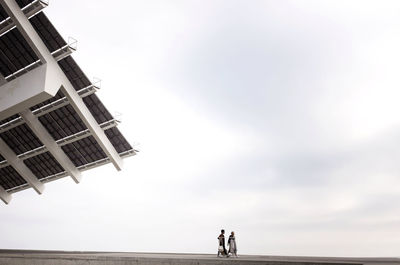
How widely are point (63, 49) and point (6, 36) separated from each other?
128 inches

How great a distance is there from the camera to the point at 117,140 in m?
25.2

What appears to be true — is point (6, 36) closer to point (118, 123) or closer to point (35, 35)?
point (35, 35)

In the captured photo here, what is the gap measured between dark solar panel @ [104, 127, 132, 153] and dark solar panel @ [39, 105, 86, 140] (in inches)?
64.3

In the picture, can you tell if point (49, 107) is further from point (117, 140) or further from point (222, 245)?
point (222, 245)

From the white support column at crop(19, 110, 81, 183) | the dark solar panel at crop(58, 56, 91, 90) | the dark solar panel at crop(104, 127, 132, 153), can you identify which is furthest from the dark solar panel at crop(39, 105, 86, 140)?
the dark solar panel at crop(58, 56, 91, 90)

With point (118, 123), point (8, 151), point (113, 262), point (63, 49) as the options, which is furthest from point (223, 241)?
point (8, 151)

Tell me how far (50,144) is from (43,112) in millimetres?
2568

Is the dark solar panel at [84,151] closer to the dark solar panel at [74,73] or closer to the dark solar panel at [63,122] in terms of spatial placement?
the dark solar panel at [63,122]

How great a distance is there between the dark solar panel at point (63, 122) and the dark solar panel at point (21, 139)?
1.72m

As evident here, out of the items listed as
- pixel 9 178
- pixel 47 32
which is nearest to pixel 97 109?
pixel 47 32

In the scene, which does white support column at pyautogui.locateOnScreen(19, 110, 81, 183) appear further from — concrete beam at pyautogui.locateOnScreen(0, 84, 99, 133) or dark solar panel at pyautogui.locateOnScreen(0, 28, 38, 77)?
dark solar panel at pyautogui.locateOnScreen(0, 28, 38, 77)

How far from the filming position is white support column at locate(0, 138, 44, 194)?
1046 inches

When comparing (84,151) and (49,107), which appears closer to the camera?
(49,107)

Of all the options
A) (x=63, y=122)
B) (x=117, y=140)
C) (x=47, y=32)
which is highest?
(x=47, y=32)
